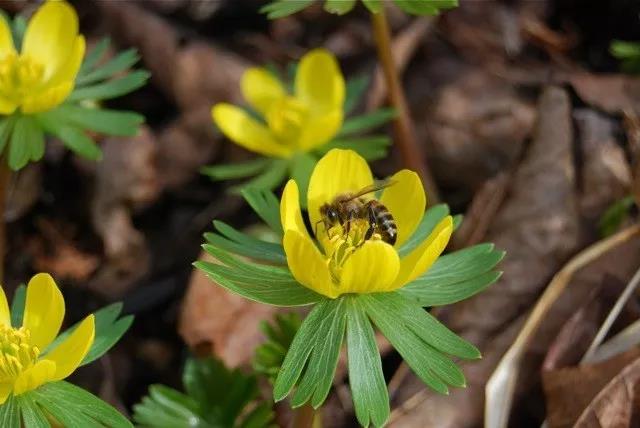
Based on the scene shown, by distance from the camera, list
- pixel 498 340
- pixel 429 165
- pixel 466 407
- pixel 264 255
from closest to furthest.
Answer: pixel 264 255 < pixel 466 407 < pixel 498 340 < pixel 429 165

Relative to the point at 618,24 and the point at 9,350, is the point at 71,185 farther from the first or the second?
the point at 618,24

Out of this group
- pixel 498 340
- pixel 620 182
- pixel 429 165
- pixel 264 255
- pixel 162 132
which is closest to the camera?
pixel 264 255

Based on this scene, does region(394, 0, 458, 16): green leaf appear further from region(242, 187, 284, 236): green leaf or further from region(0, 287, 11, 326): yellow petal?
region(0, 287, 11, 326): yellow petal

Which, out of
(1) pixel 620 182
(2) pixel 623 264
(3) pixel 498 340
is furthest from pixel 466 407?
(1) pixel 620 182

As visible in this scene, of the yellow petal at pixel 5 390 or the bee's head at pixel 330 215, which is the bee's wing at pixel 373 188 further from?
the yellow petal at pixel 5 390

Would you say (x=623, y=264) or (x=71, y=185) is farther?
(x=71, y=185)

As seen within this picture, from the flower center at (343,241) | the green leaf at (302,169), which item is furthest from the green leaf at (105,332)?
the green leaf at (302,169)

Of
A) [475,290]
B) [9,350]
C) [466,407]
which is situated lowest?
[466,407]
